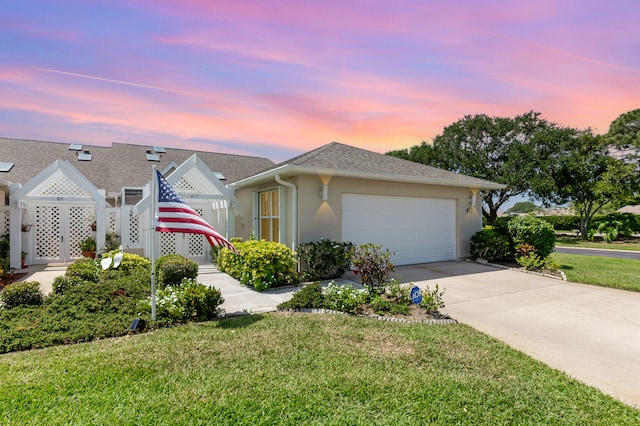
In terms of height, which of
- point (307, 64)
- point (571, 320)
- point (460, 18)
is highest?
point (460, 18)

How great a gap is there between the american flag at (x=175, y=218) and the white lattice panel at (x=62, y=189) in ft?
28.9

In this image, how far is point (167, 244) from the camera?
40.9ft

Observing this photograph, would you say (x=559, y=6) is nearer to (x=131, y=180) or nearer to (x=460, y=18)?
(x=460, y=18)

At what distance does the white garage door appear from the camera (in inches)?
401

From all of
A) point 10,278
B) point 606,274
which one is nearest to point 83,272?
point 10,278

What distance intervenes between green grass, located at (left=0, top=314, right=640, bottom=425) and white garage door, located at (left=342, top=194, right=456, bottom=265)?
567 centimetres

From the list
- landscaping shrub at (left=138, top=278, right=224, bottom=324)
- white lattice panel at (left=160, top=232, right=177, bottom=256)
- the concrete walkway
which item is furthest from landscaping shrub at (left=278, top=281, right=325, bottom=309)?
white lattice panel at (left=160, top=232, right=177, bottom=256)

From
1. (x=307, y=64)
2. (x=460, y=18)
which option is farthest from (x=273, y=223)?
(x=460, y=18)

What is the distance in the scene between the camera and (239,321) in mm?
5430

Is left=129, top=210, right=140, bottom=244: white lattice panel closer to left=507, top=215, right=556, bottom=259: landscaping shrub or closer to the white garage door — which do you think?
the white garage door

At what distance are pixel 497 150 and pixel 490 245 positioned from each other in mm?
20889

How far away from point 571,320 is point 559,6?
262 inches

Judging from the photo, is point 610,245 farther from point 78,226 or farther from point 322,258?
point 78,226

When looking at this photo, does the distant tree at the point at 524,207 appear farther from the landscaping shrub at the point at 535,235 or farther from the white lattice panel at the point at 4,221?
the white lattice panel at the point at 4,221
